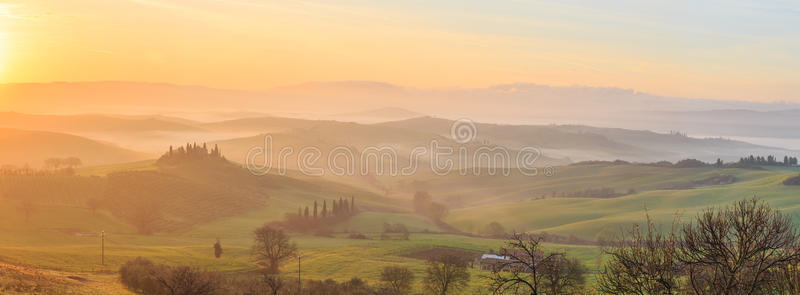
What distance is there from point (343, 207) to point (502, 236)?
56838 millimetres

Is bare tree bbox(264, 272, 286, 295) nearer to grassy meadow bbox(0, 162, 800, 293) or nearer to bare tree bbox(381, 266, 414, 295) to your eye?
bare tree bbox(381, 266, 414, 295)

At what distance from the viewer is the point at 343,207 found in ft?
648

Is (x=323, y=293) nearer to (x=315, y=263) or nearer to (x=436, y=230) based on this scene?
(x=315, y=263)

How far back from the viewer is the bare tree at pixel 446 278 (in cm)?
7862

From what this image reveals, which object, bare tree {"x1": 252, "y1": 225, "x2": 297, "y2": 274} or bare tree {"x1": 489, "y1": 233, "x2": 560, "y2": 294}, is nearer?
bare tree {"x1": 489, "y1": 233, "x2": 560, "y2": 294}

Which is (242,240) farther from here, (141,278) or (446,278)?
(141,278)

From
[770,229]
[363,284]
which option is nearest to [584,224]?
[363,284]

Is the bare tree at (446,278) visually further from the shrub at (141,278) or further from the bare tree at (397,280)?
the shrub at (141,278)

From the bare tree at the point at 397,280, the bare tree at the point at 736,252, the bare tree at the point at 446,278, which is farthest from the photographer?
the bare tree at the point at 446,278

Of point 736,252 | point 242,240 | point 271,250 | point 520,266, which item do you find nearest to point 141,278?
point 271,250

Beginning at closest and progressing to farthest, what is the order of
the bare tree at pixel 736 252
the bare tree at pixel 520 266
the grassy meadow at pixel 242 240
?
1. the bare tree at pixel 736 252
2. the bare tree at pixel 520 266
3. the grassy meadow at pixel 242 240

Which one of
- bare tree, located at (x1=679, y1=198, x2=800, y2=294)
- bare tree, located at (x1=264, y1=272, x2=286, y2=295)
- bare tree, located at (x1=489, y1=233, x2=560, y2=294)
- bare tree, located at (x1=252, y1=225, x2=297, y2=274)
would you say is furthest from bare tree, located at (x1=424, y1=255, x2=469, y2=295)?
bare tree, located at (x1=679, y1=198, x2=800, y2=294)

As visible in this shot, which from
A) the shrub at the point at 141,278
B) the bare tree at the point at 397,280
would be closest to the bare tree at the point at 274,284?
the shrub at the point at 141,278

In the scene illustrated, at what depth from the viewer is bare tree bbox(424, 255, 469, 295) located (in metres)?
78.6
